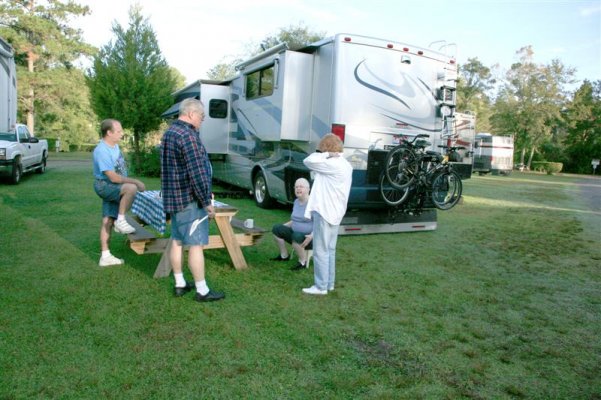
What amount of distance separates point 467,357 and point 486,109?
194ft

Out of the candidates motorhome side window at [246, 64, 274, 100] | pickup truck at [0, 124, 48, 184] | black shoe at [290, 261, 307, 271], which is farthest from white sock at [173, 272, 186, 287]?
pickup truck at [0, 124, 48, 184]

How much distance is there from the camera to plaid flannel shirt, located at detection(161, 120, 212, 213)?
378 cm

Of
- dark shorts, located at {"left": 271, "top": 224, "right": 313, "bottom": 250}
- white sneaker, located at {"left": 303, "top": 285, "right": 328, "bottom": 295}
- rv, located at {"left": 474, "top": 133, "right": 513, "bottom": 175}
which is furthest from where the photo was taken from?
rv, located at {"left": 474, "top": 133, "right": 513, "bottom": 175}

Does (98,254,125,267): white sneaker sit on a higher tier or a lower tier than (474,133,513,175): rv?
lower

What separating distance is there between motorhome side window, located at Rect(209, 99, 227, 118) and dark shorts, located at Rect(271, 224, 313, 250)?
6.49 m

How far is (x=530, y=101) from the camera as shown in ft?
145

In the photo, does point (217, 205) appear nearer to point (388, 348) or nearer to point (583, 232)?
point (388, 348)

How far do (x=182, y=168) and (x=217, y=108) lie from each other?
7.66 meters

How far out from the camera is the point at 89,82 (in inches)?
644

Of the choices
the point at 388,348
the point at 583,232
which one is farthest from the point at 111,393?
the point at 583,232

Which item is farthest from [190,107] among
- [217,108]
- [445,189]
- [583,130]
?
[583,130]

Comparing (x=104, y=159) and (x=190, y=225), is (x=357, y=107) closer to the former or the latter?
(x=104, y=159)

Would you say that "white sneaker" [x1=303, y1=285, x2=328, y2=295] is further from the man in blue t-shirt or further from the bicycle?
the bicycle

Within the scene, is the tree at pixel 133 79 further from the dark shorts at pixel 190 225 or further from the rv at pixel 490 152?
the rv at pixel 490 152
